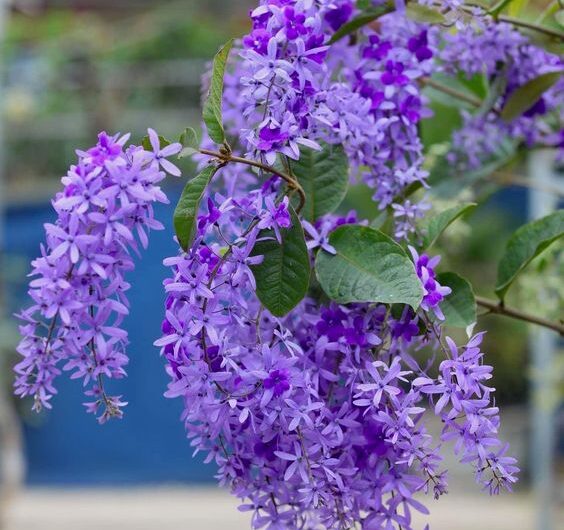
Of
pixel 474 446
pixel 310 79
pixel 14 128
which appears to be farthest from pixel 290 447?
pixel 14 128

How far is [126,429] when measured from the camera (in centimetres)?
542

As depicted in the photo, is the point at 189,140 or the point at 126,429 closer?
the point at 189,140

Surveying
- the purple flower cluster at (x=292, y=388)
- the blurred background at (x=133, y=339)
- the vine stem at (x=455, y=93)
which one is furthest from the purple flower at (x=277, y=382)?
the blurred background at (x=133, y=339)

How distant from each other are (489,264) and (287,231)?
4988 millimetres

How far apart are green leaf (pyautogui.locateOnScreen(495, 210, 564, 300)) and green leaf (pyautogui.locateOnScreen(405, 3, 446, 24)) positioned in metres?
0.22

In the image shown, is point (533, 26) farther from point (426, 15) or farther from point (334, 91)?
point (334, 91)

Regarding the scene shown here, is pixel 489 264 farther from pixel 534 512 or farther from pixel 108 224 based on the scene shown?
pixel 108 224

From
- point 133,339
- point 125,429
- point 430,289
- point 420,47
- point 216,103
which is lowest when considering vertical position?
point 430,289

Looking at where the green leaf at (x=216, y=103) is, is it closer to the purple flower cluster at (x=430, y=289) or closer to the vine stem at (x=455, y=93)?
the purple flower cluster at (x=430, y=289)

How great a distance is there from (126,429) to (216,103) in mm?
4809

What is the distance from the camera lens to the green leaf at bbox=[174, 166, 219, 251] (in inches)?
29.6

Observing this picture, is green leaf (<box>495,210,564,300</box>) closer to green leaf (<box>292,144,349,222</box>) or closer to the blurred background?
green leaf (<box>292,144,349,222</box>)

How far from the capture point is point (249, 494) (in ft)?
2.75

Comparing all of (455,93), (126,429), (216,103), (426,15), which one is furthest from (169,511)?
(216,103)
